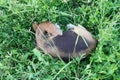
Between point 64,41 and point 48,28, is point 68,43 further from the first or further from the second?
point 48,28

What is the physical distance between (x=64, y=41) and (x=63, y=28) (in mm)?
409

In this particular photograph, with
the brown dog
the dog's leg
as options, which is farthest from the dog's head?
the dog's leg

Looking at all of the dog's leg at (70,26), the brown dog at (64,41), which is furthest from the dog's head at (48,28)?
the dog's leg at (70,26)

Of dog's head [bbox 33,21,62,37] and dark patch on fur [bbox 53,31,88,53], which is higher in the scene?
dog's head [bbox 33,21,62,37]

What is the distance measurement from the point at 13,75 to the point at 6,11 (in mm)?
779

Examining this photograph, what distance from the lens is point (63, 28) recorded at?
330 cm

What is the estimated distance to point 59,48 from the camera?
2.87m

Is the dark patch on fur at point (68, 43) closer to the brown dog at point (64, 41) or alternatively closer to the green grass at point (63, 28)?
the brown dog at point (64, 41)

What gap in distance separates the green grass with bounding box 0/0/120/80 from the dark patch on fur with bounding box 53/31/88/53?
0.11m

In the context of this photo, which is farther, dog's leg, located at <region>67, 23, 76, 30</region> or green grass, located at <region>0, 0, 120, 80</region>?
dog's leg, located at <region>67, 23, 76, 30</region>

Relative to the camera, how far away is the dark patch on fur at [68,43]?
2.85 metres

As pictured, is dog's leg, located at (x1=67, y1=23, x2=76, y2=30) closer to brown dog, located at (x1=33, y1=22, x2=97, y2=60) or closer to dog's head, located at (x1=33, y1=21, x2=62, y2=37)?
brown dog, located at (x1=33, y1=22, x2=97, y2=60)

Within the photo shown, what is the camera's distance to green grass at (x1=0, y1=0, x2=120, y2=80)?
9.30 ft

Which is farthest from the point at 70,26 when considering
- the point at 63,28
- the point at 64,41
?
the point at 64,41
